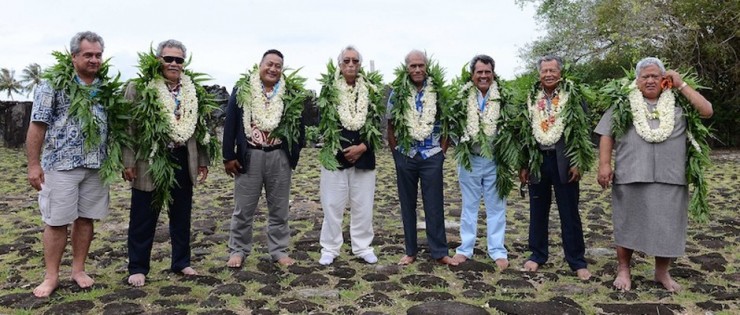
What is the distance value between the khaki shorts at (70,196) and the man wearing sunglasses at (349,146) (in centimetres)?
184

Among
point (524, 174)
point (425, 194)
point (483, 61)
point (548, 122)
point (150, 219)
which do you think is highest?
point (483, 61)

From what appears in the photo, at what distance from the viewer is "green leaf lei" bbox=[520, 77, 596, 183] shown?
16.9 ft

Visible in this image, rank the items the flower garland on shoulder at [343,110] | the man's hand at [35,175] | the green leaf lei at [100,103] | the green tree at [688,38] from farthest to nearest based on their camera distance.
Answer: the green tree at [688,38] < the flower garland on shoulder at [343,110] < the green leaf lei at [100,103] < the man's hand at [35,175]

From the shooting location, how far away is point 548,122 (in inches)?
208

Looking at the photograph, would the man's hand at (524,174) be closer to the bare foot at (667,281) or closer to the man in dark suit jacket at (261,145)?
the bare foot at (667,281)

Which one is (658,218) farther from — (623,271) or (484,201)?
(484,201)

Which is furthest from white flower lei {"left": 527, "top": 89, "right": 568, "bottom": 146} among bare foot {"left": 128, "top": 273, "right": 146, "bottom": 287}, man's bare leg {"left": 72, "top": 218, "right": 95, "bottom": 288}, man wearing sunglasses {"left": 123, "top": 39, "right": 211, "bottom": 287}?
man's bare leg {"left": 72, "top": 218, "right": 95, "bottom": 288}

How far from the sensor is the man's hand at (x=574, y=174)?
5.15 metres

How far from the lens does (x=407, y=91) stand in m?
5.59

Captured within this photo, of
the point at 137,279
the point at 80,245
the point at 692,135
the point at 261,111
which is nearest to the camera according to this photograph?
the point at 692,135

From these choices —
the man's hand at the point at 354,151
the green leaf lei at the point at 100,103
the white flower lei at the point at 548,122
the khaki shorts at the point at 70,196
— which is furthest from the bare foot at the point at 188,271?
the white flower lei at the point at 548,122

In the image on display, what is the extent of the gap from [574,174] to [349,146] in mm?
1927

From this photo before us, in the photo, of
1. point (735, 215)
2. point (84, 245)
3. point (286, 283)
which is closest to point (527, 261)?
point (286, 283)

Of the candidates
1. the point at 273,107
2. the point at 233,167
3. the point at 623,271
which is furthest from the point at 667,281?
the point at 233,167
